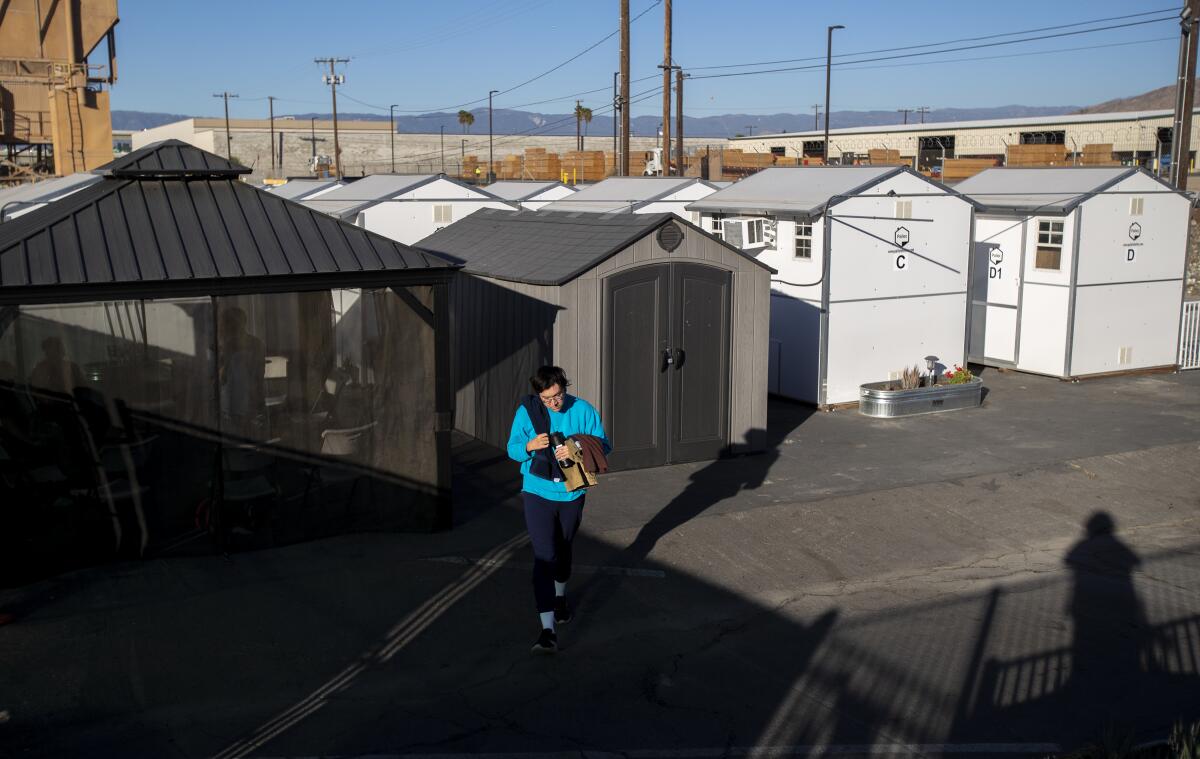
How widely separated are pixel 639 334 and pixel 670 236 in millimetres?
1039

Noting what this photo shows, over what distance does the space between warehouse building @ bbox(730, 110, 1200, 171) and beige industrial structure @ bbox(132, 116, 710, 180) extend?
2186 cm

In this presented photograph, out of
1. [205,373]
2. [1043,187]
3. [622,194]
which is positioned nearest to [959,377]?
[1043,187]

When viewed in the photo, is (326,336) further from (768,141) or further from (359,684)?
(768,141)

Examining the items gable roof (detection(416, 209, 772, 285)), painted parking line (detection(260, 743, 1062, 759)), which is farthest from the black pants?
gable roof (detection(416, 209, 772, 285))

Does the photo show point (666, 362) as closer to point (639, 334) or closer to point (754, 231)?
point (639, 334)

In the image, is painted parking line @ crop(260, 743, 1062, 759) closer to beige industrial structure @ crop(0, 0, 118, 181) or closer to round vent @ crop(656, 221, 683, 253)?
round vent @ crop(656, 221, 683, 253)

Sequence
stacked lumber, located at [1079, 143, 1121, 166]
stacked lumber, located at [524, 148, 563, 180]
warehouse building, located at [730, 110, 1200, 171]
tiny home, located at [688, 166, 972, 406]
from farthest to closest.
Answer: stacked lumber, located at [524, 148, 563, 180] < warehouse building, located at [730, 110, 1200, 171] < stacked lumber, located at [1079, 143, 1121, 166] < tiny home, located at [688, 166, 972, 406]

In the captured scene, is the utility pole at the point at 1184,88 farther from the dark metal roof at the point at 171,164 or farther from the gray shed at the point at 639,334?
the dark metal roof at the point at 171,164

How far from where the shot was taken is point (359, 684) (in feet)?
20.7

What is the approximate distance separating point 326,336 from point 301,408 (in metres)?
0.59

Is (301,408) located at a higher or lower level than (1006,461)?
higher

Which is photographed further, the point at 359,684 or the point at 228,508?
the point at 228,508

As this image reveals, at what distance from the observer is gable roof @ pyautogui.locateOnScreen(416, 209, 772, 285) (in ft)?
35.7

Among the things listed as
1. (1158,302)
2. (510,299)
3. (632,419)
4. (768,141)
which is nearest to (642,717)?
(632,419)
